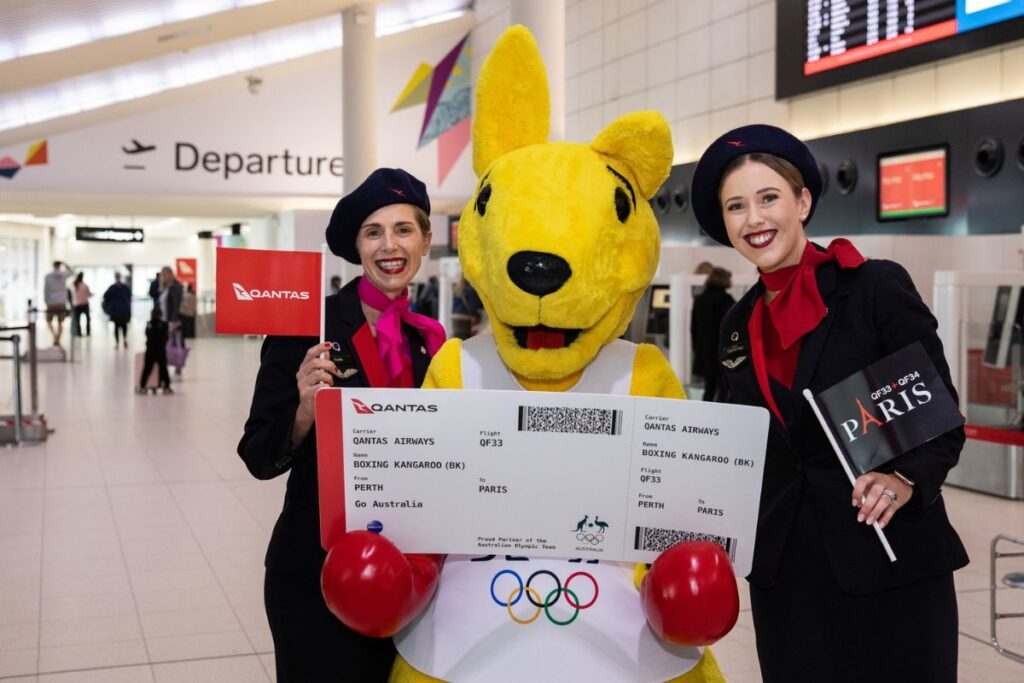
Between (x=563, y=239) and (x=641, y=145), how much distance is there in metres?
0.32

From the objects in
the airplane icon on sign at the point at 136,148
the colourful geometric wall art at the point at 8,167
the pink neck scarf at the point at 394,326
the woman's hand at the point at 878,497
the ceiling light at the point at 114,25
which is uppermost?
the ceiling light at the point at 114,25

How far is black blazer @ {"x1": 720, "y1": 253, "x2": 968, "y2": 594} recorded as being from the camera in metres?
2.04

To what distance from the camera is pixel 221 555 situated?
20.2ft

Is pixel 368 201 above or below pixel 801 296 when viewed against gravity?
above

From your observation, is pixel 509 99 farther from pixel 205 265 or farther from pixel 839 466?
pixel 205 265

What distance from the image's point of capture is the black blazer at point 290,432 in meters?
2.38

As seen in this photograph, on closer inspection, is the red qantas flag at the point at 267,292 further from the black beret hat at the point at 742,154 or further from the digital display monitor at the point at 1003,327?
the digital display monitor at the point at 1003,327

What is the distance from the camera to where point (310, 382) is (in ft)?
7.54

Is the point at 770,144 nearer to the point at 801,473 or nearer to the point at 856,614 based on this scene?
the point at 801,473

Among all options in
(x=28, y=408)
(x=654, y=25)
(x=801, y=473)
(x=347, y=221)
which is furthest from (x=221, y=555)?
(x=654, y=25)

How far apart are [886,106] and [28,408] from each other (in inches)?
401

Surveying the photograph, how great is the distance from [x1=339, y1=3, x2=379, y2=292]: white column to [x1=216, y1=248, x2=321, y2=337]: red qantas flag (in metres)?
15.5

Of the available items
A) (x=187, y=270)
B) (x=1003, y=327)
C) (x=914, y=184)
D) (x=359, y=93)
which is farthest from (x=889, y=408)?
(x=187, y=270)

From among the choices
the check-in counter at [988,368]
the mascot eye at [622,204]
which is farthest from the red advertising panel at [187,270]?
the mascot eye at [622,204]
